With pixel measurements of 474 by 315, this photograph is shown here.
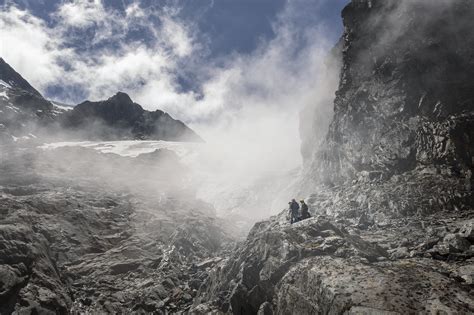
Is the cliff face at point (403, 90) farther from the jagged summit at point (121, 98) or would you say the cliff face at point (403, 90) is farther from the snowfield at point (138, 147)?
the jagged summit at point (121, 98)

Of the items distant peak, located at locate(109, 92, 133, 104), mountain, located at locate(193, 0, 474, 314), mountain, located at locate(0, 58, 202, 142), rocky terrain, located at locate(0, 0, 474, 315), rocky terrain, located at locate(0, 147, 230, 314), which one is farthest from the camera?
distant peak, located at locate(109, 92, 133, 104)

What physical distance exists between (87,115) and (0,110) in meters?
Answer: 29.4

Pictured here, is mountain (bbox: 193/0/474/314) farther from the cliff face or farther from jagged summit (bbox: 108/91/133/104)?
jagged summit (bbox: 108/91/133/104)

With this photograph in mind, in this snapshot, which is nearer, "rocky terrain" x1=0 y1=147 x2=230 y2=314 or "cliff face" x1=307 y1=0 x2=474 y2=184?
"rocky terrain" x1=0 y1=147 x2=230 y2=314

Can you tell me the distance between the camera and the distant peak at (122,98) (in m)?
138

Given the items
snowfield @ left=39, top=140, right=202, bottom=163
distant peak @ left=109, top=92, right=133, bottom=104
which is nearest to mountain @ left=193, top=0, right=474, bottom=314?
snowfield @ left=39, top=140, right=202, bottom=163

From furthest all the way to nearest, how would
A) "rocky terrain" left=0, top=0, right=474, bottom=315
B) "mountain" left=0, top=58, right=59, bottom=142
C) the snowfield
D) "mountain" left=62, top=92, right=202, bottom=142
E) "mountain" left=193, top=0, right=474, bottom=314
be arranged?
"mountain" left=62, top=92, right=202, bottom=142 < "mountain" left=0, top=58, right=59, bottom=142 < the snowfield < "rocky terrain" left=0, top=0, right=474, bottom=315 < "mountain" left=193, top=0, right=474, bottom=314

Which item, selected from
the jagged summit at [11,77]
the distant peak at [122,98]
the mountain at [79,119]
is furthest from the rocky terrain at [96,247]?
the jagged summit at [11,77]

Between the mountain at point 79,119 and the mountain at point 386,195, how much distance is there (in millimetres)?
91242

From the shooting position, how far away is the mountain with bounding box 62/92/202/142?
407 feet

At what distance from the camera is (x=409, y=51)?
28938 mm

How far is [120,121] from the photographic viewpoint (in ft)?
436

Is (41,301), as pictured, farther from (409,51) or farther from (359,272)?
(409,51)

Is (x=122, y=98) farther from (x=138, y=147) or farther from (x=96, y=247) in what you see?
(x=96, y=247)
